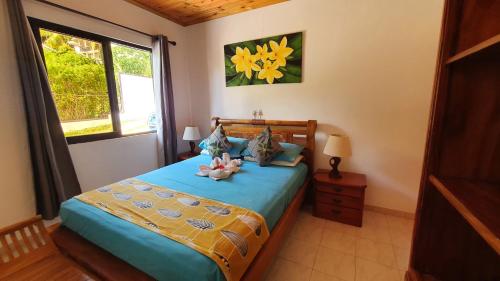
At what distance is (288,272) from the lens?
1.75m

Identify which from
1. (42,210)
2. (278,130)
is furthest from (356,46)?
(42,210)

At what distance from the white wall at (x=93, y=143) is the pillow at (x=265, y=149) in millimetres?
1734

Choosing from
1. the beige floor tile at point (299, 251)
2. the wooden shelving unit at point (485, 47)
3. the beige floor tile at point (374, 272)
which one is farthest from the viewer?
the beige floor tile at point (299, 251)

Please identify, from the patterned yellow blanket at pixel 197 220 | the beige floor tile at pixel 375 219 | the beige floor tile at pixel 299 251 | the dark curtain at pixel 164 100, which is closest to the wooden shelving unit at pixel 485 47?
the patterned yellow blanket at pixel 197 220

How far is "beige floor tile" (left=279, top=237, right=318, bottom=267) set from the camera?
1.88 meters

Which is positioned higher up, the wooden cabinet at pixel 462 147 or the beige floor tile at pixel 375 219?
the wooden cabinet at pixel 462 147

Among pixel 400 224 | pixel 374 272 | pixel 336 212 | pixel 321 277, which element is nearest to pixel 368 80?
pixel 336 212

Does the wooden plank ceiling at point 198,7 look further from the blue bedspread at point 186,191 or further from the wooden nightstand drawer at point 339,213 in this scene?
the wooden nightstand drawer at point 339,213

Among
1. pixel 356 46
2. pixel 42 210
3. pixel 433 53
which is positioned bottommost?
pixel 42 210

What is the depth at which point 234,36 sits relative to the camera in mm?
3203

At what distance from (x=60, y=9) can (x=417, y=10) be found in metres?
3.66

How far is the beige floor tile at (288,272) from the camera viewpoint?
1695 millimetres

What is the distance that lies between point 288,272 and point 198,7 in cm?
333

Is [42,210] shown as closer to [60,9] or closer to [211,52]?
[60,9]
